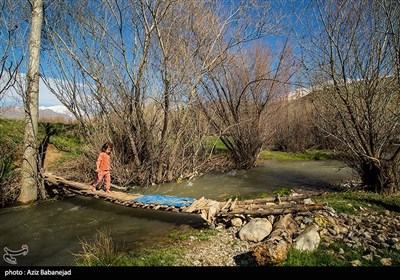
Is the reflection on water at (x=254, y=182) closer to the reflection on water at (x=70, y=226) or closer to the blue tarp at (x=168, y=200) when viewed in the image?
the blue tarp at (x=168, y=200)

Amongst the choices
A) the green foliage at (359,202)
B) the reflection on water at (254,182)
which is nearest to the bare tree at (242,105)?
the reflection on water at (254,182)

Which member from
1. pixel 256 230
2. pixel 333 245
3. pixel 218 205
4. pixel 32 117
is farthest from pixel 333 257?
pixel 32 117

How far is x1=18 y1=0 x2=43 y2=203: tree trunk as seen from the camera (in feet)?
29.0

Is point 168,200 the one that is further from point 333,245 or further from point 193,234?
point 333,245

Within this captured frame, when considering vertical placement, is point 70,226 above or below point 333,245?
below

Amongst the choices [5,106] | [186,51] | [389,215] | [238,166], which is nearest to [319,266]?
[389,215]

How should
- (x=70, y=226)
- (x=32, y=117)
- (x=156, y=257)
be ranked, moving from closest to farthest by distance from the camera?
(x=156, y=257)
(x=70, y=226)
(x=32, y=117)

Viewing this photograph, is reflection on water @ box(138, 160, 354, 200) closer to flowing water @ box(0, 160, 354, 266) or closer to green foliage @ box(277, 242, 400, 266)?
flowing water @ box(0, 160, 354, 266)

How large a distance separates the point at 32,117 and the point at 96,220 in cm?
381

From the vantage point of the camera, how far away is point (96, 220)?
762 cm

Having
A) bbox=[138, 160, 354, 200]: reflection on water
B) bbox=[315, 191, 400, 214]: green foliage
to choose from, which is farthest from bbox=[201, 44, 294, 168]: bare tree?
bbox=[315, 191, 400, 214]: green foliage

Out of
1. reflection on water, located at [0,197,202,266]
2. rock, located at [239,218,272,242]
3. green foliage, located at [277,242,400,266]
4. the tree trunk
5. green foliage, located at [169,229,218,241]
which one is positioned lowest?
reflection on water, located at [0,197,202,266]

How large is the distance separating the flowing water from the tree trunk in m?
0.61

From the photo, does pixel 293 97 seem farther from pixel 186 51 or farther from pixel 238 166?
pixel 186 51
